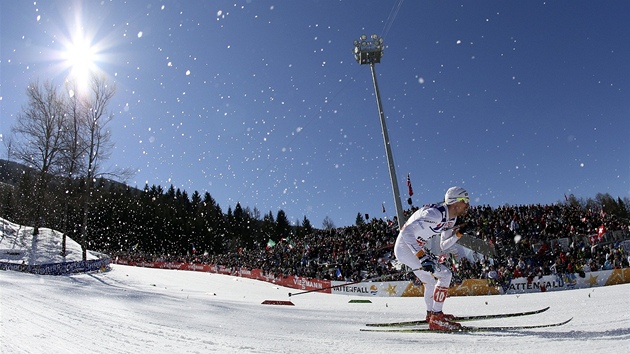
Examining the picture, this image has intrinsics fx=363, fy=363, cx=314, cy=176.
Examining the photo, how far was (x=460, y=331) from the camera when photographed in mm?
5031

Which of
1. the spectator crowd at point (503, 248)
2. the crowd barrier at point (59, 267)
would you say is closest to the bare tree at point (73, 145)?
the crowd barrier at point (59, 267)

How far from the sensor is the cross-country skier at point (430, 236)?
549 centimetres

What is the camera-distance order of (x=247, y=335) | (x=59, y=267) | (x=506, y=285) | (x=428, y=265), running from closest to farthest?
(x=247, y=335) → (x=428, y=265) → (x=506, y=285) → (x=59, y=267)

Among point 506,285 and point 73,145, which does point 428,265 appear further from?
point 73,145

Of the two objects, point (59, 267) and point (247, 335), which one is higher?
point (59, 267)

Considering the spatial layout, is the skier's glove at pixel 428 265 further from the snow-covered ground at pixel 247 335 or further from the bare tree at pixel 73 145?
the bare tree at pixel 73 145

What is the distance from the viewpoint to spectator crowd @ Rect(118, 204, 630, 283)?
1633 cm

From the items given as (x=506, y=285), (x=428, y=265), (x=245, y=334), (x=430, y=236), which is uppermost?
(x=430, y=236)

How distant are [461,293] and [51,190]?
96.5ft

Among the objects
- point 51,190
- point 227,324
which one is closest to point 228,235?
point 51,190

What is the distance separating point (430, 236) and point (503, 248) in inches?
652

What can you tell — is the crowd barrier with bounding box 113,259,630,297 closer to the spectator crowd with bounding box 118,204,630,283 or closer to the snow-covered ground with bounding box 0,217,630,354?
the spectator crowd with bounding box 118,204,630,283

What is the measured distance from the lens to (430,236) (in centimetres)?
562

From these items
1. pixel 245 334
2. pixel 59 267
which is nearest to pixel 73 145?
pixel 59 267
